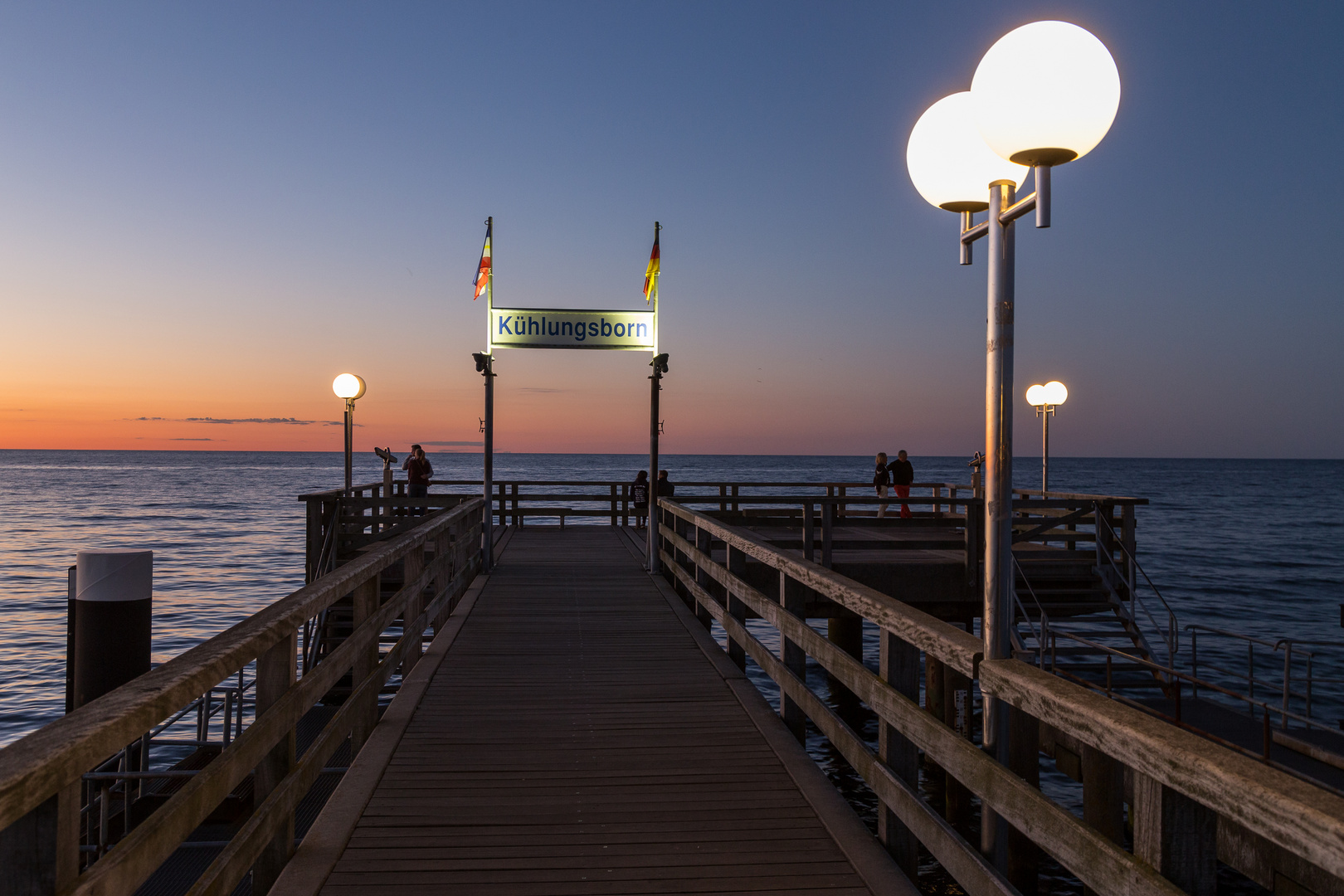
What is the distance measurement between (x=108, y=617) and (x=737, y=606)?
4446 mm

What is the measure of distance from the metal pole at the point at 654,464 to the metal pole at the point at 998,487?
29.5 feet

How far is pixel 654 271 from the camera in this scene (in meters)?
11.8

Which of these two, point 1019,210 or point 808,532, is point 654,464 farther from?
point 1019,210

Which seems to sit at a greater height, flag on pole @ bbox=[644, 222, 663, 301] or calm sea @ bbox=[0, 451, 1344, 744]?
flag on pole @ bbox=[644, 222, 663, 301]

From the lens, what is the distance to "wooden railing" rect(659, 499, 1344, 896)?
5.55ft

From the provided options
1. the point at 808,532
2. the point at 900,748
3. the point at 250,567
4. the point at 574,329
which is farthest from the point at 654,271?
the point at 250,567

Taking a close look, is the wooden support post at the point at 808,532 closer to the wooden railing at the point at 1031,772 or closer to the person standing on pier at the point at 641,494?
the wooden railing at the point at 1031,772

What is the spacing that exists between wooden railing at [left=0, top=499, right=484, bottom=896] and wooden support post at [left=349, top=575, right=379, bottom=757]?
1cm

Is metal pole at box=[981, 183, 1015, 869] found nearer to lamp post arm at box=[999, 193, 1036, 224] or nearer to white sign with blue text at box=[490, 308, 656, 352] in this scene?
lamp post arm at box=[999, 193, 1036, 224]

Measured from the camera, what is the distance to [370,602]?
495 centimetres

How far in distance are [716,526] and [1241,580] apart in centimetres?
3221

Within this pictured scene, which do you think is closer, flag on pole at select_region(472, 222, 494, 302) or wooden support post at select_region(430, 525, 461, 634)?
wooden support post at select_region(430, 525, 461, 634)

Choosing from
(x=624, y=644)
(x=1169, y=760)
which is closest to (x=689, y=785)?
(x=1169, y=760)

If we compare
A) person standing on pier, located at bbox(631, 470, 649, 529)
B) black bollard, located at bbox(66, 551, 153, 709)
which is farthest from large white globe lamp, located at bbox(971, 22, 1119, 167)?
person standing on pier, located at bbox(631, 470, 649, 529)
